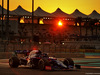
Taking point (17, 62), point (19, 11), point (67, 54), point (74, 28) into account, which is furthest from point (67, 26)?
point (17, 62)

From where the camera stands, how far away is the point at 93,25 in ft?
451

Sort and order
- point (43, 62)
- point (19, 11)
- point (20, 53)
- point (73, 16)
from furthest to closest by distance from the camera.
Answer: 1. point (73, 16)
2. point (19, 11)
3. point (20, 53)
4. point (43, 62)

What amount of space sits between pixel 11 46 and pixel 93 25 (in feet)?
323

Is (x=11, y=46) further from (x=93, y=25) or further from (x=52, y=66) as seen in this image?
(x=93, y=25)

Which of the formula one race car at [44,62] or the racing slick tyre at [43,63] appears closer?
the racing slick tyre at [43,63]

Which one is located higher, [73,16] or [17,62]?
[73,16]

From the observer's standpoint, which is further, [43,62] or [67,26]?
[67,26]

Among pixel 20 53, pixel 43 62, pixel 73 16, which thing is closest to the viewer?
pixel 43 62

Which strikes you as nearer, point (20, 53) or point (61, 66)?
point (61, 66)

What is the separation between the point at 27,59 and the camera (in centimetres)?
2153

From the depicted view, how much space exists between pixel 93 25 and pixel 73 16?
1391 centimetres

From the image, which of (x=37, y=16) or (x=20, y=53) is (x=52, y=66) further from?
(x=37, y=16)

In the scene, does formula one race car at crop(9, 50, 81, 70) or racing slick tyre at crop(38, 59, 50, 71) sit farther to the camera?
formula one race car at crop(9, 50, 81, 70)

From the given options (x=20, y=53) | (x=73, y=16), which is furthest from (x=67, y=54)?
(x=73, y=16)
